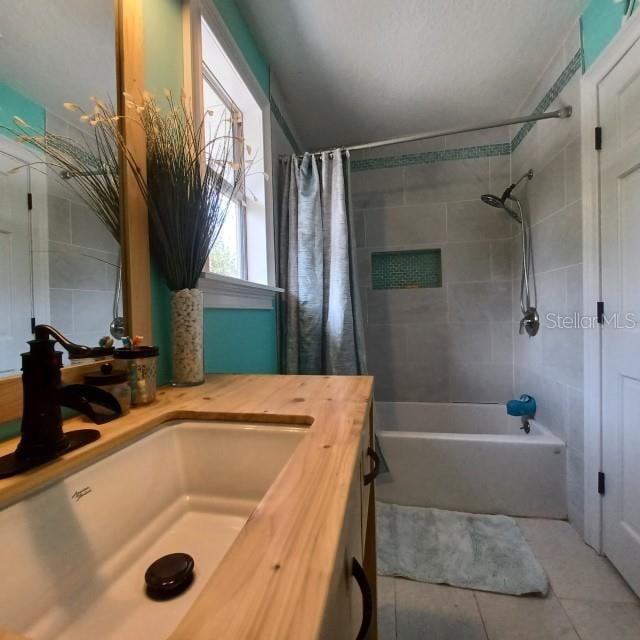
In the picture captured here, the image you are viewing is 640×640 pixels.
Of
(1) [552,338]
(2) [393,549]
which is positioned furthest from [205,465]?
(1) [552,338]

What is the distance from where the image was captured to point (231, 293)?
4.04 feet

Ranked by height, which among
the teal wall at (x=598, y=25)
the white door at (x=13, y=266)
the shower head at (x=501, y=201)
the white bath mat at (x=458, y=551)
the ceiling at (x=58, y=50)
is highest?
the teal wall at (x=598, y=25)

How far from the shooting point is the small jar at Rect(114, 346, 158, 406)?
Answer: 25.8 inches

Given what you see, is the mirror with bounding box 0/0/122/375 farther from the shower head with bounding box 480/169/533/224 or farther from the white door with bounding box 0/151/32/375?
the shower head with bounding box 480/169/533/224

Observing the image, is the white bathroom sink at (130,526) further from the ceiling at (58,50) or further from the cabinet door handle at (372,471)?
the ceiling at (58,50)

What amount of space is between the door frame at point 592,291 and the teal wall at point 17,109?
1788mm

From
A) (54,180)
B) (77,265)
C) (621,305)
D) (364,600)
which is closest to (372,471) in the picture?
(364,600)

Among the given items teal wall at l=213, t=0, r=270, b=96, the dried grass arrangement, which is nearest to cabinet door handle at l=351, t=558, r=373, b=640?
the dried grass arrangement

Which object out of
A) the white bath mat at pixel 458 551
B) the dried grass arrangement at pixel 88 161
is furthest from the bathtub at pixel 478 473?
the dried grass arrangement at pixel 88 161

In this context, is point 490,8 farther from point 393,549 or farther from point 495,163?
point 393,549

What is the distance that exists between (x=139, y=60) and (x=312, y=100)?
137 centimetres

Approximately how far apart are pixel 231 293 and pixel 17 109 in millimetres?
754

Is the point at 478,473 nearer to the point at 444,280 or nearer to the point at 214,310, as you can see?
the point at 444,280

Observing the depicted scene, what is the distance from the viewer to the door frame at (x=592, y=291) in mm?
1304
